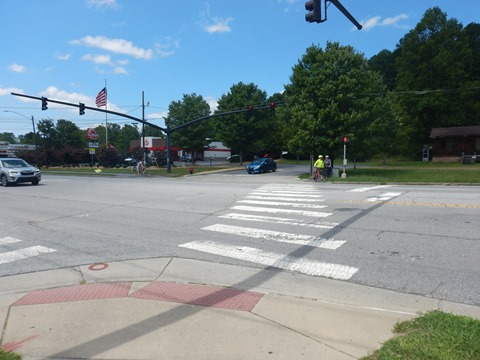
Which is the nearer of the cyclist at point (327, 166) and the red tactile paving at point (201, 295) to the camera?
the red tactile paving at point (201, 295)

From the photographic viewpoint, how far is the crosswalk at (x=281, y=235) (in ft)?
20.9

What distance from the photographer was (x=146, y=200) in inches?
603

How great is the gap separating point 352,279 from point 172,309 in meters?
2.78

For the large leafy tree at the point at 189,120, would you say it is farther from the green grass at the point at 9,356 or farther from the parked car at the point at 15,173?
the green grass at the point at 9,356

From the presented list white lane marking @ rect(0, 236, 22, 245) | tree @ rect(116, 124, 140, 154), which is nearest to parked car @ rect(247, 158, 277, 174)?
white lane marking @ rect(0, 236, 22, 245)

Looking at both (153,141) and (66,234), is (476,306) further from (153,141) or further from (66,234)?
(153,141)

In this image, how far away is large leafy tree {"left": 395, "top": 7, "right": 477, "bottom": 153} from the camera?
52438 millimetres

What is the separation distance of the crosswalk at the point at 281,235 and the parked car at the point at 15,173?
1652 centimetres

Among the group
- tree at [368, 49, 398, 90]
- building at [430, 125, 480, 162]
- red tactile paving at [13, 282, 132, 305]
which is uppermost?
tree at [368, 49, 398, 90]

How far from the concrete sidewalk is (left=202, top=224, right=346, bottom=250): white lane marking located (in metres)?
1.86

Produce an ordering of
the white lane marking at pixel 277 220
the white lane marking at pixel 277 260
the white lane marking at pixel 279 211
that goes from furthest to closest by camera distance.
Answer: the white lane marking at pixel 279 211 → the white lane marking at pixel 277 220 → the white lane marking at pixel 277 260

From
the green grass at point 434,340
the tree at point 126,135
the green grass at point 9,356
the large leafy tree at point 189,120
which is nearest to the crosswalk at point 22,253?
the green grass at point 9,356

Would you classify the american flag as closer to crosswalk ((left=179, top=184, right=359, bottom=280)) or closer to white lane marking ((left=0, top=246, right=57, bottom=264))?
crosswalk ((left=179, top=184, right=359, bottom=280))

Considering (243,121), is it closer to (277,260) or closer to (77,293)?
(277,260)
